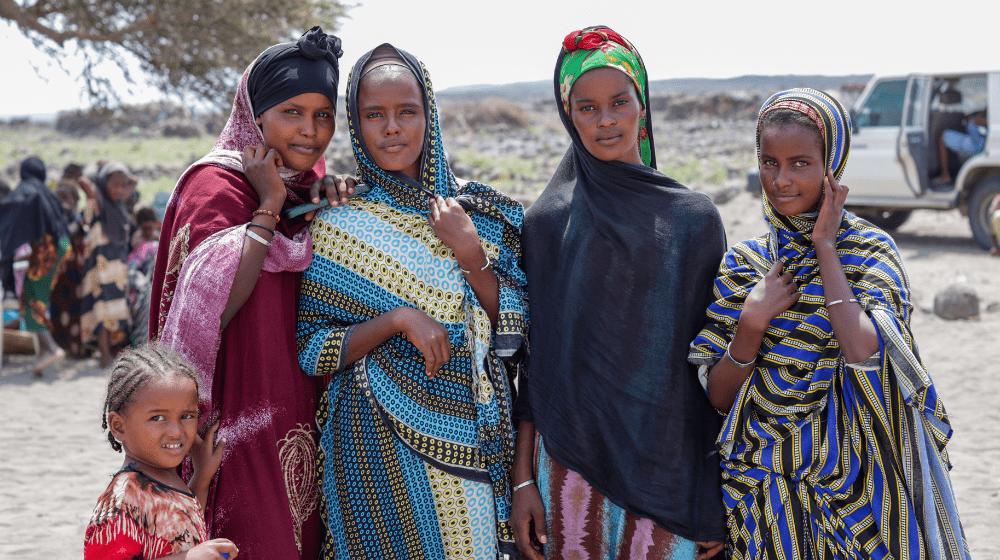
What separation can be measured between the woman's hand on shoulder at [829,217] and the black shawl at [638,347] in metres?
0.25

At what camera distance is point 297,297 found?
7.45 ft

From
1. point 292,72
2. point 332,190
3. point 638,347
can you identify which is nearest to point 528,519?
point 638,347

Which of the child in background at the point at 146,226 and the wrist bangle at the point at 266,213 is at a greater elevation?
the wrist bangle at the point at 266,213

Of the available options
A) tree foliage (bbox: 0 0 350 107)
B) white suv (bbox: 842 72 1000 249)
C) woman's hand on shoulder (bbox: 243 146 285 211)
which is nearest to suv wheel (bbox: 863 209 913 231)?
white suv (bbox: 842 72 1000 249)

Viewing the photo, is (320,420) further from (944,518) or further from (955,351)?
(955,351)

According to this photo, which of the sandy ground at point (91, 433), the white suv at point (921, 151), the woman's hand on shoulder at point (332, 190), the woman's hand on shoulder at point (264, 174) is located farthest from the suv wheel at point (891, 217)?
the woman's hand on shoulder at point (264, 174)

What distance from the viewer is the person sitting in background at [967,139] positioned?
1048 centimetres

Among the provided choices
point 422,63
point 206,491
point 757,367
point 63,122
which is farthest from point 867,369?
point 63,122

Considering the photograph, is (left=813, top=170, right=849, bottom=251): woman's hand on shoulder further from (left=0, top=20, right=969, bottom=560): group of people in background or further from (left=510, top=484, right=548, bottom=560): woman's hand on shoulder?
(left=510, top=484, right=548, bottom=560): woman's hand on shoulder

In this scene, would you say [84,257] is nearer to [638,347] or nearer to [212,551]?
[212,551]

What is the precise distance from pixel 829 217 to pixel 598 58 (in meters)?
0.72

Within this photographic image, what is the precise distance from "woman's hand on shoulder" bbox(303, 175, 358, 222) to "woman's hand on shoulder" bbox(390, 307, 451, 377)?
0.36 metres

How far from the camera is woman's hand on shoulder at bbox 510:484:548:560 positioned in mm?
2135

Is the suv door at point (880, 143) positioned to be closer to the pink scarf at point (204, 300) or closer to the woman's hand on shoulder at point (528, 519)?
the woman's hand on shoulder at point (528, 519)
